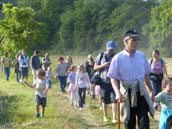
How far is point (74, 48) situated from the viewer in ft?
228

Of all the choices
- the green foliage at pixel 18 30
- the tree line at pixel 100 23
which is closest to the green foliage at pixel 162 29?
the tree line at pixel 100 23

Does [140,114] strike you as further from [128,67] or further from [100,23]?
[100,23]

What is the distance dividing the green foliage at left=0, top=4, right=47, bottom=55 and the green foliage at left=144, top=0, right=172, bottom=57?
3256 centimetres

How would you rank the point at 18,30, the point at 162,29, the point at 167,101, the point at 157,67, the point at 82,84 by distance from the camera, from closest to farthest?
the point at 167,101
the point at 157,67
the point at 82,84
the point at 18,30
the point at 162,29

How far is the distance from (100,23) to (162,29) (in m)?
17.5

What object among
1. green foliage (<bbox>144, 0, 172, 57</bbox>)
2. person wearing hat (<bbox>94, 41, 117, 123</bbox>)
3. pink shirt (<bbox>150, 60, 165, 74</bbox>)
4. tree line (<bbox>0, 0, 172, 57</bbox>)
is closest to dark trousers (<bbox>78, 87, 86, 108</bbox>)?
person wearing hat (<bbox>94, 41, 117, 123</bbox>)

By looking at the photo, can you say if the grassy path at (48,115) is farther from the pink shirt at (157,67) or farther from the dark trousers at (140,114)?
the dark trousers at (140,114)

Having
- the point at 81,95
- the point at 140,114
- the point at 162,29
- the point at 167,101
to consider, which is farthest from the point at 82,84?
the point at 162,29

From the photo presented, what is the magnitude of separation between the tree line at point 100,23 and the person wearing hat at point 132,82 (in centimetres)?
4679

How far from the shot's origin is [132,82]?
15.5 ft

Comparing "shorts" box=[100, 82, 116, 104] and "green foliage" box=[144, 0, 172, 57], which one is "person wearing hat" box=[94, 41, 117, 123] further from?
"green foliage" box=[144, 0, 172, 57]

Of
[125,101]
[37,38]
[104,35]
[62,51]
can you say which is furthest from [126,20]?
[125,101]

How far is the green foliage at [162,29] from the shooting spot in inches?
1988

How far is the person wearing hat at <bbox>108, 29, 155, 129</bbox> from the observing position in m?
4.68
